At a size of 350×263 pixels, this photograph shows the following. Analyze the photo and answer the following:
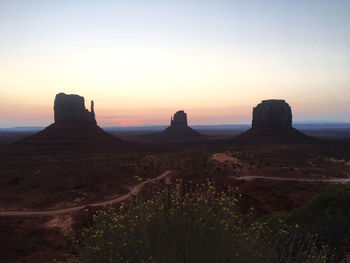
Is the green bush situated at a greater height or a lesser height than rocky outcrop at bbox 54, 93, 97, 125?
lesser

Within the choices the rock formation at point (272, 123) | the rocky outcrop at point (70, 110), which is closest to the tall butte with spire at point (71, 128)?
the rocky outcrop at point (70, 110)

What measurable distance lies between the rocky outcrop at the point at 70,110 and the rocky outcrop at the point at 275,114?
216 feet

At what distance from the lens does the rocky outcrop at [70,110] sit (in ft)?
222

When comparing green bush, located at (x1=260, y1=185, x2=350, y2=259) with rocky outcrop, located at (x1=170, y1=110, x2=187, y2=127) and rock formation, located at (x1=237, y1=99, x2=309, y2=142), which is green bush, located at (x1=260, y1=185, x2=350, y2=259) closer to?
rock formation, located at (x1=237, y1=99, x2=309, y2=142)

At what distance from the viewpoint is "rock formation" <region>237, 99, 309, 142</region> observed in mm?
80500

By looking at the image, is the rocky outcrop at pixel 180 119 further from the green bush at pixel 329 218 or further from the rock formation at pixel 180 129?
the green bush at pixel 329 218

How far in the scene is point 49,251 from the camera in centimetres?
969

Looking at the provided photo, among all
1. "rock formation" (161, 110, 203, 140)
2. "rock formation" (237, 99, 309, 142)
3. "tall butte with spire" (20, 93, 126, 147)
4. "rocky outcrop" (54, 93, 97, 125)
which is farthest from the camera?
"rock formation" (161, 110, 203, 140)

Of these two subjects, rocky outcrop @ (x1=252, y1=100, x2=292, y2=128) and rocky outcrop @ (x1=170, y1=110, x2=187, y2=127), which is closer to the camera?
rocky outcrop @ (x1=252, y1=100, x2=292, y2=128)

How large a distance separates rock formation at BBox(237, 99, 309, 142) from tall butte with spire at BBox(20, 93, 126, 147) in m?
51.1

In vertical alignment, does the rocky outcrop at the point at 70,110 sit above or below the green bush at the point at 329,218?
above

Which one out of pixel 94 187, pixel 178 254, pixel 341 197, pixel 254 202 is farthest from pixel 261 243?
pixel 94 187

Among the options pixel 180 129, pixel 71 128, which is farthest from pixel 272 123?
pixel 71 128

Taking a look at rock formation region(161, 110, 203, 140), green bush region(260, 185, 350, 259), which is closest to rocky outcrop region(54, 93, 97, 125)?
rock formation region(161, 110, 203, 140)
